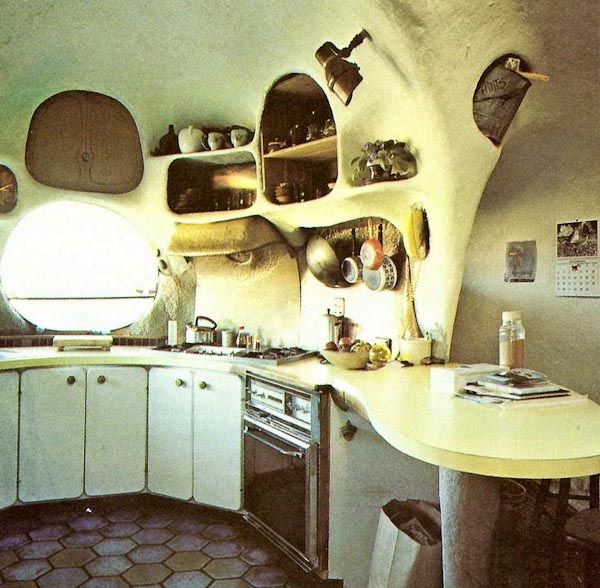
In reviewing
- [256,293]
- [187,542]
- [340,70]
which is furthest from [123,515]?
[340,70]

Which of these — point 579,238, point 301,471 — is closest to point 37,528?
point 301,471

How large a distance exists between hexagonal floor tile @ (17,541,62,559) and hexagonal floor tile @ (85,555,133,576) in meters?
0.29

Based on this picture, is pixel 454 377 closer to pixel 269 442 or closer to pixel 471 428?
pixel 471 428

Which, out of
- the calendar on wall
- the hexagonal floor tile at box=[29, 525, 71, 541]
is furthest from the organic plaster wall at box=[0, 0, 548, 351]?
the hexagonal floor tile at box=[29, 525, 71, 541]

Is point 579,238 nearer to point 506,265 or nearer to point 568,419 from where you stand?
point 506,265

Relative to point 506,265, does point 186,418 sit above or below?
below

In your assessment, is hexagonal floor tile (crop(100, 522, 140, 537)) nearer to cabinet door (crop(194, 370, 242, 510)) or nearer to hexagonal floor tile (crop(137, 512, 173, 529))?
hexagonal floor tile (crop(137, 512, 173, 529))

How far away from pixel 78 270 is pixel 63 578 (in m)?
2.22

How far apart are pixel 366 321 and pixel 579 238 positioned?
128 cm

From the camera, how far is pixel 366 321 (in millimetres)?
3406

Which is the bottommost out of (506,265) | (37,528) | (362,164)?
(37,528)

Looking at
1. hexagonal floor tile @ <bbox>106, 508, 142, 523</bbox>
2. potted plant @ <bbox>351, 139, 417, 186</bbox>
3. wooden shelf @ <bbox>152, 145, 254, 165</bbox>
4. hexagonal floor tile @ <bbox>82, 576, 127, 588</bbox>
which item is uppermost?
wooden shelf @ <bbox>152, 145, 254, 165</bbox>

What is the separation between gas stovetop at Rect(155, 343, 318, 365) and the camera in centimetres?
324

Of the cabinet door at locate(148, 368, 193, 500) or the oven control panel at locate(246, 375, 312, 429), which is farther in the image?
the cabinet door at locate(148, 368, 193, 500)
